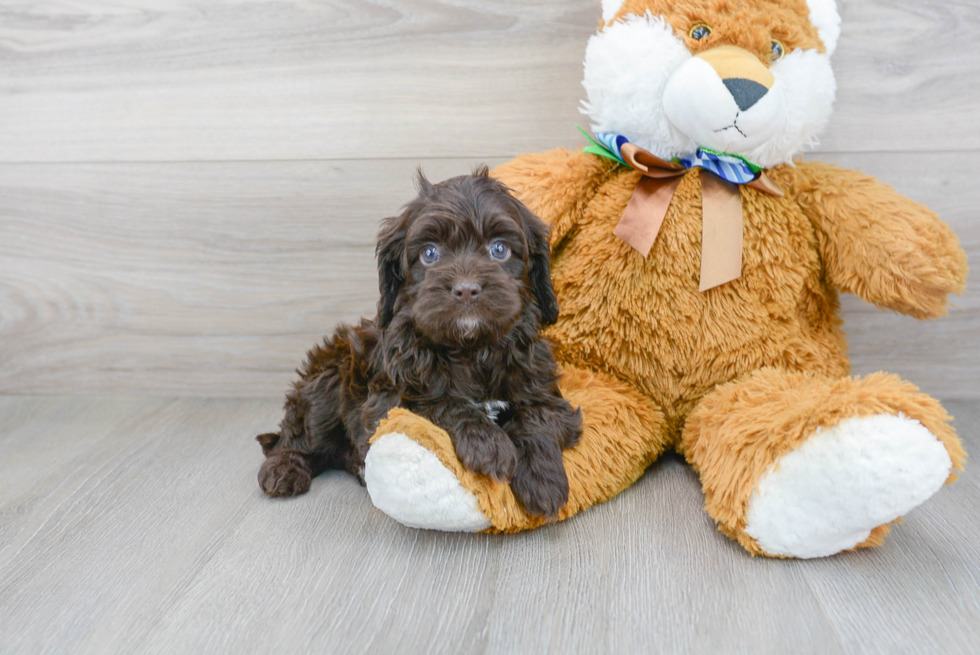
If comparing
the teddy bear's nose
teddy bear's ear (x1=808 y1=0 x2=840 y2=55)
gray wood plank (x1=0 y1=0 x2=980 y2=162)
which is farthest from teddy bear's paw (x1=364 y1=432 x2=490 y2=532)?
teddy bear's ear (x1=808 y1=0 x2=840 y2=55)

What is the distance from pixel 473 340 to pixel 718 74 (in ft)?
2.21

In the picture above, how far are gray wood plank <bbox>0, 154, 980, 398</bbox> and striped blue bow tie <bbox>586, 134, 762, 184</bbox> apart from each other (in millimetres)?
519

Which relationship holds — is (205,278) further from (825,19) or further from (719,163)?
(825,19)

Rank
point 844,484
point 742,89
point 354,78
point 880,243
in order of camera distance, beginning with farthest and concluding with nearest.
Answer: point 354,78, point 880,243, point 742,89, point 844,484

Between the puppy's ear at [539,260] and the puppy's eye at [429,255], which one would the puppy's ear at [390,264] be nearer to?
the puppy's eye at [429,255]

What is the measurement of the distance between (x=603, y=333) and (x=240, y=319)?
1.11 metres

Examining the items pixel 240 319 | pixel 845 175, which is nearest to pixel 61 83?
pixel 240 319

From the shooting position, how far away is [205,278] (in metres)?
2.11

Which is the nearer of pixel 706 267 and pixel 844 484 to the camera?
pixel 844 484

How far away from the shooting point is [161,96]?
2.00 metres

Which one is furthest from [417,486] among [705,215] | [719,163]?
[719,163]

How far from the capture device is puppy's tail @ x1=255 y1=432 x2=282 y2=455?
172cm

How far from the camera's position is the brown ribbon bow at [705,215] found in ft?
4.87

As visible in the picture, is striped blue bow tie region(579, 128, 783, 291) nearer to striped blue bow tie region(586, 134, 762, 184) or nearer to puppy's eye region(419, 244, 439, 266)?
striped blue bow tie region(586, 134, 762, 184)
